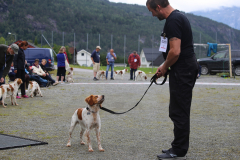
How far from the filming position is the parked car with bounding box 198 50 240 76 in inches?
853

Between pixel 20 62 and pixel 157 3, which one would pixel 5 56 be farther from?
pixel 157 3

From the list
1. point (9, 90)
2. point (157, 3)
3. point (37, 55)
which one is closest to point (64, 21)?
point (37, 55)

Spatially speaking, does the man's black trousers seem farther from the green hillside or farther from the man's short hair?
the green hillside

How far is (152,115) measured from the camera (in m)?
6.67

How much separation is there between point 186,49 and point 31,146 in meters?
2.58

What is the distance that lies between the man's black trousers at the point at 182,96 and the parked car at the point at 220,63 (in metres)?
18.9

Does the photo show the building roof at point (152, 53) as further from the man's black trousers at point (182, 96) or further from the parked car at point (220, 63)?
the man's black trousers at point (182, 96)

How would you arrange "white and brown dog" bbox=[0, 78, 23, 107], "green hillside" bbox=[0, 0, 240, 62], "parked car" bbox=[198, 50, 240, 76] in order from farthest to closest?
1. "green hillside" bbox=[0, 0, 240, 62]
2. "parked car" bbox=[198, 50, 240, 76]
3. "white and brown dog" bbox=[0, 78, 23, 107]

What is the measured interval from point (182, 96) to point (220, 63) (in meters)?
20.1

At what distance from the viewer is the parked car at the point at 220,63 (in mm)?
21672

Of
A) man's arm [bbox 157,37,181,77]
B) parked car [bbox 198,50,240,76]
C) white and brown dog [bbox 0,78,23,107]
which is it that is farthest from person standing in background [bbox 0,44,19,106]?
parked car [bbox 198,50,240,76]

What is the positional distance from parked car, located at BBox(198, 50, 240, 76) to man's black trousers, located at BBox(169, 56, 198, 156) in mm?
18900

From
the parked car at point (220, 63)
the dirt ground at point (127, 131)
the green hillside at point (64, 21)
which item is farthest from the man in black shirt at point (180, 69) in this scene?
the green hillside at point (64, 21)

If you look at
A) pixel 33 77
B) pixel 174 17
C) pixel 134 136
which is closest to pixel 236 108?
pixel 134 136
